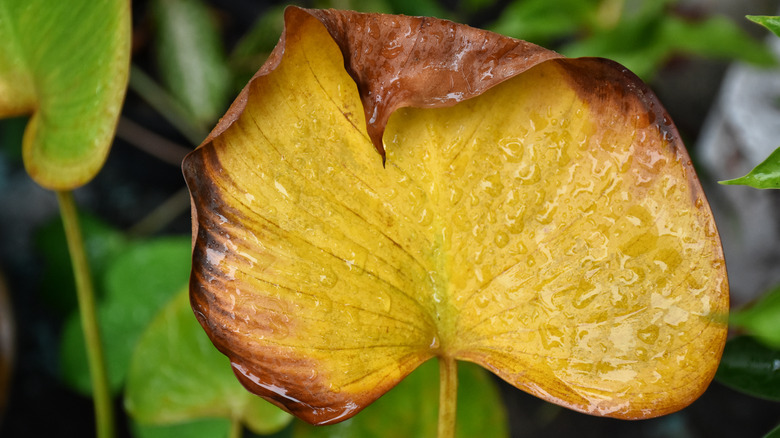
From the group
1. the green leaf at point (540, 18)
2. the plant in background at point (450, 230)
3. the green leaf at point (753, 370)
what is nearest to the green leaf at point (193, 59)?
the green leaf at point (540, 18)

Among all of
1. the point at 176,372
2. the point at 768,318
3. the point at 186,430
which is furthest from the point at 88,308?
the point at 768,318

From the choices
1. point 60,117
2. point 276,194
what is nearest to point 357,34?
point 276,194

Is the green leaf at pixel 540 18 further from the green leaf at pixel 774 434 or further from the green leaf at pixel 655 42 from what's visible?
the green leaf at pixel 774 434

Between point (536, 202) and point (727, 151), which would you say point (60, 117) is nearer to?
point (536, 202)

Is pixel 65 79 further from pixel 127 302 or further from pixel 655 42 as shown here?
pixel 655 42

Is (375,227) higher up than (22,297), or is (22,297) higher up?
(375,227)

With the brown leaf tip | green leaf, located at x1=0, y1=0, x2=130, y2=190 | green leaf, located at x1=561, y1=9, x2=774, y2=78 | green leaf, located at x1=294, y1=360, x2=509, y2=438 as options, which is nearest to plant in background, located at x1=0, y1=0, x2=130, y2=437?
green leaf, located at x1=0, y1=0, x2=130, y2=190

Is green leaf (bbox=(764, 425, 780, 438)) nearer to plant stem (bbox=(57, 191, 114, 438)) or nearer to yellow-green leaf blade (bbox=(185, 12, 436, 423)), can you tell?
yellow-green leaf blade (bbox=(185, 12, 436, 423))
